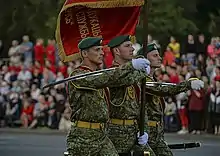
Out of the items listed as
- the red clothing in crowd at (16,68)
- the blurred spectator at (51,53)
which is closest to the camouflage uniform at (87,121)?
the blurred spectator at (51,53)

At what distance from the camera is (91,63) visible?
9523 mm

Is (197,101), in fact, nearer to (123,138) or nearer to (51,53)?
(51,53)

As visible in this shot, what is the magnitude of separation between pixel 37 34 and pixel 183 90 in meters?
25.3

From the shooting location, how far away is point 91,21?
37.8 ft

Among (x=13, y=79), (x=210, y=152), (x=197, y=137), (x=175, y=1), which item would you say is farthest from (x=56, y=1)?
(x=210, y=152)

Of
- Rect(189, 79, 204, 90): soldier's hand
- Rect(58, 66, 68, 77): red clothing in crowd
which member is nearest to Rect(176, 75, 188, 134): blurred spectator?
Rect(58, 66, 68, 77): red clothing in crowd

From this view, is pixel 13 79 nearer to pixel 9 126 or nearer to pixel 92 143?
pixel 9 126

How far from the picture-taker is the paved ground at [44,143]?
18109mm

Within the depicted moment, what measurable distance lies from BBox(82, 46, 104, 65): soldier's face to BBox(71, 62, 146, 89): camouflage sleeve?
0.37 m

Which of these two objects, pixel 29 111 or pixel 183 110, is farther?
pixel 29 111

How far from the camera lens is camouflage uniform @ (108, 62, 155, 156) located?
10094 mm

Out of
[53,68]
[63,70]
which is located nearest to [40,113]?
[63,70]

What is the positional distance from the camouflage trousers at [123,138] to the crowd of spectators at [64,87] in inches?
488

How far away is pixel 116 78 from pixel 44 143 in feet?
38.9
